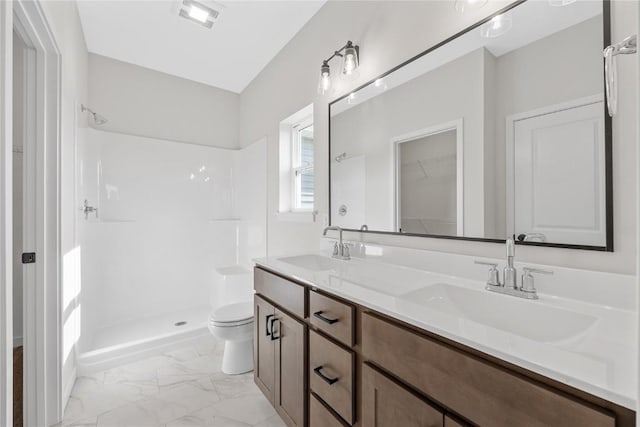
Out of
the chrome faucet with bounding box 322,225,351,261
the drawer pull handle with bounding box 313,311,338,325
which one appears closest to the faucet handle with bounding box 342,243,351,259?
the chrome faucet with bounding box 322,225,351,261

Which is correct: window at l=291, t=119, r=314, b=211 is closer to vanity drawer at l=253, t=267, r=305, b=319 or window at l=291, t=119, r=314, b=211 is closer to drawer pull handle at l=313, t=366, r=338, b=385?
vanity drawer at l=253, t=267, r=305, b=319

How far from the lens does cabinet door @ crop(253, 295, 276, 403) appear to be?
1.50 m

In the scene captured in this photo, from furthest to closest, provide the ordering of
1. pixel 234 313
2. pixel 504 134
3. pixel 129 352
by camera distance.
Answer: pixel 129 352
pixel 234 313
pixel 504 134

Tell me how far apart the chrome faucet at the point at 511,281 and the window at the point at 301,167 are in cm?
157

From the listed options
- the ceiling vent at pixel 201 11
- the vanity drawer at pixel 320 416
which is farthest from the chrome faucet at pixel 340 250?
the ceiling vent at pixel 201 11

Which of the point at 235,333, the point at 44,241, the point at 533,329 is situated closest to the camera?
the point at 533,329

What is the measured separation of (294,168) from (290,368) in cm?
160

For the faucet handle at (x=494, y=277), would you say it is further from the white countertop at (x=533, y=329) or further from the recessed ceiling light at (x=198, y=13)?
the recessed ceiling light at (x=198, y=13)

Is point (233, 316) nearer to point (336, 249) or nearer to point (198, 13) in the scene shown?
point (336, 249)

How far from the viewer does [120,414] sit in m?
1.61

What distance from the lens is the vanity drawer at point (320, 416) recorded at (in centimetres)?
108

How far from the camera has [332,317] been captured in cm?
107

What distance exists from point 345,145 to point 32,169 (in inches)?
65.9

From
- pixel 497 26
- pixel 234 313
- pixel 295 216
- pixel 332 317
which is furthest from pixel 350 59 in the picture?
pixel 234 313
